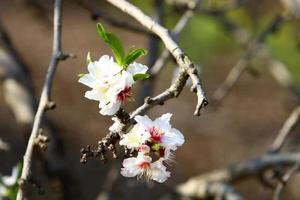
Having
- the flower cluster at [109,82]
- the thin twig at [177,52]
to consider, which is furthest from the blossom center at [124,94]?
the thin twig at [177,52]

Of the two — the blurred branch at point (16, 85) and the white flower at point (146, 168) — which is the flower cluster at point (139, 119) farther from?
the blurred branch at point (16, 85)

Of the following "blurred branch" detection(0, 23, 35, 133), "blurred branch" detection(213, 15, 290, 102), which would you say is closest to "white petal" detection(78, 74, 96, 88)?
"blurred branch" detection(0, 23, 35, 133)

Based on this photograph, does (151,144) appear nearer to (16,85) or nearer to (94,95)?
(94,95)

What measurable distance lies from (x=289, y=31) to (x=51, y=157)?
3521 millimetres

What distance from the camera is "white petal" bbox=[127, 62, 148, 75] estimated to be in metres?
1.20

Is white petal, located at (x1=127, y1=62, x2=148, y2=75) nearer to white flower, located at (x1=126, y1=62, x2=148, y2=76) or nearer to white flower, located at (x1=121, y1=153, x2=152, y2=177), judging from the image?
white flower, located at (x1=126, y1=62, x2=148, y2=76)

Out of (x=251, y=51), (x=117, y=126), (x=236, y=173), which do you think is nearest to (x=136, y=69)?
(x=117, y=126)

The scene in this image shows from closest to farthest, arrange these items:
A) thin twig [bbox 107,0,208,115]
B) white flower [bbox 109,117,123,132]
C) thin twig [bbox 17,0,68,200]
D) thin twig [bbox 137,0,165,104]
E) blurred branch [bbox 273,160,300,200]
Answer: thin twig [bbox 107,0,208,115] < white flower [bbox 109,117,123,132] < thin twig [bbox 17,0,68,200] < blurred branch [bbox 273,160,300,200] < thin twig [bbox 137,0,165,104]

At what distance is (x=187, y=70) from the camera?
3.65ft

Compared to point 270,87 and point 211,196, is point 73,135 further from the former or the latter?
point 211,196

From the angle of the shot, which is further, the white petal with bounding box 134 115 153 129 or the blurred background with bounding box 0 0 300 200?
the blurred background with bounding box 0 0 300 200

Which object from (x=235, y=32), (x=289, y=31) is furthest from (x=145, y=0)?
(x=235, y=32)

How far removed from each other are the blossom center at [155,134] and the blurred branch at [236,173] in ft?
3.36

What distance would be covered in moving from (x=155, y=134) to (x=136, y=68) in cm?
11
